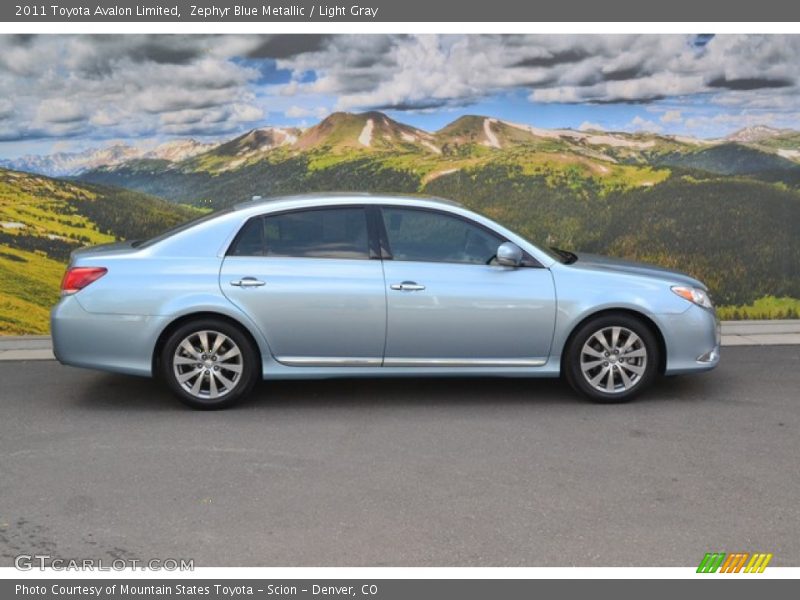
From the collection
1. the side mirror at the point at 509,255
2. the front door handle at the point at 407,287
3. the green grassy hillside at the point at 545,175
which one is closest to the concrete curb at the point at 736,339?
the green grassy hillside at the point at 545,175

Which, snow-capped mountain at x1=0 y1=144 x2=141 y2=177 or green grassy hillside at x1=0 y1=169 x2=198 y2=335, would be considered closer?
green grassy hillside at x1=0 y1=169 x2=198 y2=335

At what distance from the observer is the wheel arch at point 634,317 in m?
6.71

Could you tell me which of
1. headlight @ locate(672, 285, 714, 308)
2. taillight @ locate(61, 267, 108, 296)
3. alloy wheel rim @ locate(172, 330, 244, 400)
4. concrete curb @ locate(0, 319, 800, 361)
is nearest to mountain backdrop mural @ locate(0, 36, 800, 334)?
concrete curb @ locate(0, 319, 800, 361)

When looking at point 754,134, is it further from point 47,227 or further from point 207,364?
point 47,227

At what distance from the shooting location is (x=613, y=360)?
6750 millimetres

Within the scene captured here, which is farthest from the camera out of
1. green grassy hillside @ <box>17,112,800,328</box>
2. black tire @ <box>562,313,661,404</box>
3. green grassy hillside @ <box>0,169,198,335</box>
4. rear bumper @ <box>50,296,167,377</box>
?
green grassy hillside @ <box>17,112,800,328</box>

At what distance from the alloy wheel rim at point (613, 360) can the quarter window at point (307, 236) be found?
171 cm

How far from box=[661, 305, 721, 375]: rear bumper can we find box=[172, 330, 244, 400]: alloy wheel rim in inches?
117

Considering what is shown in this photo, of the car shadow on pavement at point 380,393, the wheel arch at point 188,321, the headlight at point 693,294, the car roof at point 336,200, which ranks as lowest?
the car shadow on pavement at point 380,393

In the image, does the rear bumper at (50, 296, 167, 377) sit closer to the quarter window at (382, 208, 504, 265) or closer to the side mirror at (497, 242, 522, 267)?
the quarter window at (382, 208, 504, 265)

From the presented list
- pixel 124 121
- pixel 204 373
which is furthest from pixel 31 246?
pixel 204 373

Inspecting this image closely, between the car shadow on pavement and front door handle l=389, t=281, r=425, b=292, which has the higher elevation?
front door handle l=389, t=281, r=425, b=292

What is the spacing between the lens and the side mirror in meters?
6.62

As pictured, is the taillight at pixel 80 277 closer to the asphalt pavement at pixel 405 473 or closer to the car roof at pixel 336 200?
the asphalt pavement at pixel 405 473
